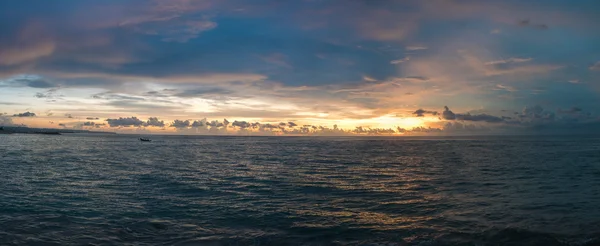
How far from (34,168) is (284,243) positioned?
140 ft

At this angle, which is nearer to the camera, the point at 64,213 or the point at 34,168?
the point at 64,213

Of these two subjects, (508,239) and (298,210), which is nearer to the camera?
(508,239)

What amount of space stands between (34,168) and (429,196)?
4547 cm

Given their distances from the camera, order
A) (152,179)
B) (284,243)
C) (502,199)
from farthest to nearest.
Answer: (152,179)
(502,199)
(284,243)

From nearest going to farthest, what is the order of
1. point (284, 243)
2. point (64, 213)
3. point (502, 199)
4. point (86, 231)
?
point (284, 243)
point (86, 231)
point (64, 213)
point (502, 199)

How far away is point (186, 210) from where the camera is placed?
77.3ft

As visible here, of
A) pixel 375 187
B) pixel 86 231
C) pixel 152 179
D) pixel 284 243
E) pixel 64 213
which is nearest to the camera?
pixel 284 243

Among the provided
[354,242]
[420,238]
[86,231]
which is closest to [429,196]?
[420,238]

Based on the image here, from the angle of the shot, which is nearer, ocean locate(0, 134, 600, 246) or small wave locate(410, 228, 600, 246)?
small wave locate(410, 228, 600, 246)

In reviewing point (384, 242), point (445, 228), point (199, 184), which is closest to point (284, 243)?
point (384, 242)

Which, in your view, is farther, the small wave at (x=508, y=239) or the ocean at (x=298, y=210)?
the ocean at (x=298, y=210)

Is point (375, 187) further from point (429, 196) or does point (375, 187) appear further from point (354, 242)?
point (354, 242)

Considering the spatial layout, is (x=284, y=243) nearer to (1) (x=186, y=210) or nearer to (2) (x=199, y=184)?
(1) (x=186, y=210)

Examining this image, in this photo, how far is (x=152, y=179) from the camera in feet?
125
